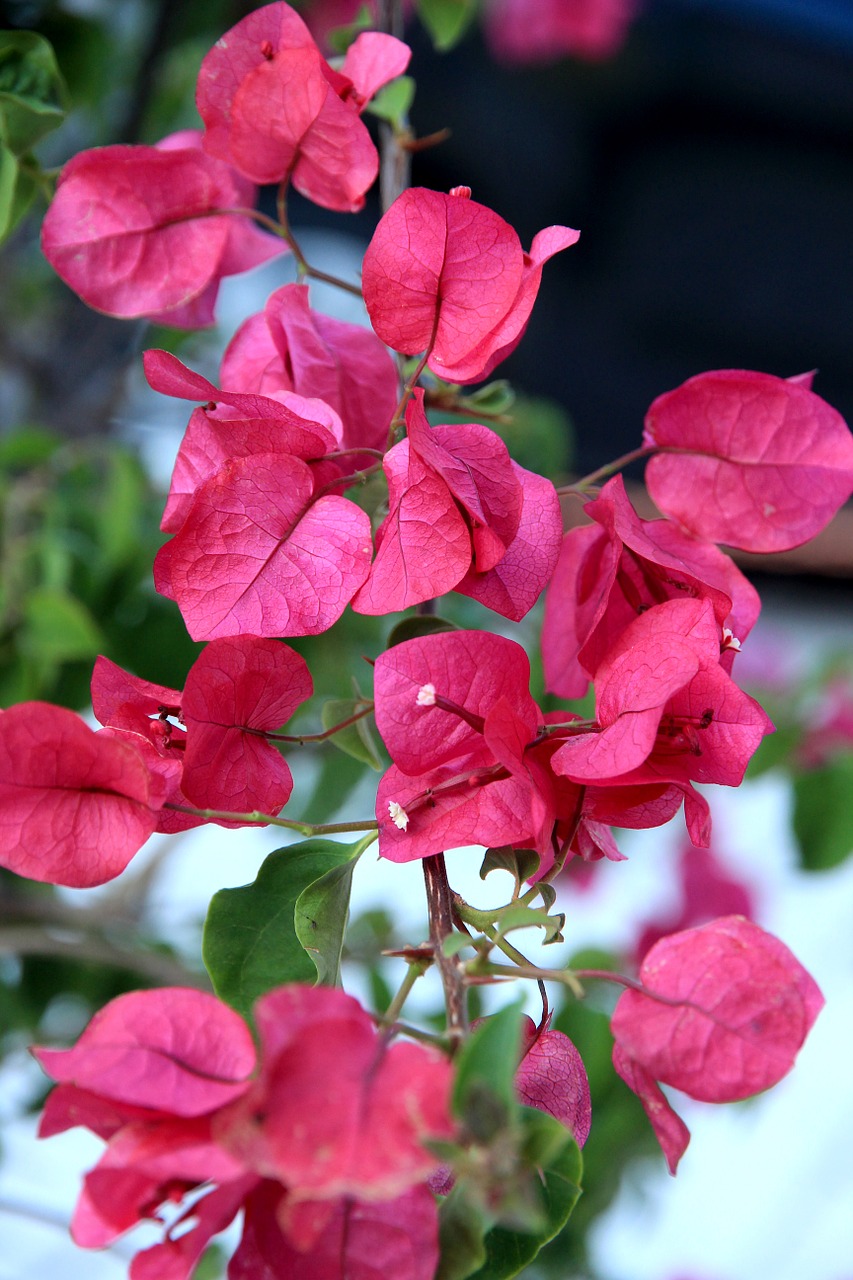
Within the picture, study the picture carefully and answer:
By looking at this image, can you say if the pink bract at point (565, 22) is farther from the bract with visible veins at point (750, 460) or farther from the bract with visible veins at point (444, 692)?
the bract with visible veins at point (444, 692)

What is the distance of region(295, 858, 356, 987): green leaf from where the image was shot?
298mm

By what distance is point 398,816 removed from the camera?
288 millimetres

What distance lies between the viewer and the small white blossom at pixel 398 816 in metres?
0.29

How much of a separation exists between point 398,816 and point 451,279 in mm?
143

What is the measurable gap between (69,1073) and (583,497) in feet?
0.78

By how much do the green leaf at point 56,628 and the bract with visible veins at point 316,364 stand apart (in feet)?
0.96

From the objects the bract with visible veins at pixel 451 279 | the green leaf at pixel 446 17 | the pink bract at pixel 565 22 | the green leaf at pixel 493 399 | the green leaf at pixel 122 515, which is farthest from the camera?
the pink bract at pixel 565 22

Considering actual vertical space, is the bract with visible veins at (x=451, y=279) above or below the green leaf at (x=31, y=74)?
above

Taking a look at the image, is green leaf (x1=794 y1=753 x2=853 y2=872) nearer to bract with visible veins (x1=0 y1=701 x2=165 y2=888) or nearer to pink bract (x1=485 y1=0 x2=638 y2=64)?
bract with visible veins (x1=0 y1=701 x2=165 y2=888)

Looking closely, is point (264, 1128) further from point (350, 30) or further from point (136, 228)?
point (350, 30)

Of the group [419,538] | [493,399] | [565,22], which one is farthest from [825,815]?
[565,22]

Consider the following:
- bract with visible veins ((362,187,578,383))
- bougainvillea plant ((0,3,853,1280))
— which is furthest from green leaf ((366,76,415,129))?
bract with visible veins ((362,187,578,383))

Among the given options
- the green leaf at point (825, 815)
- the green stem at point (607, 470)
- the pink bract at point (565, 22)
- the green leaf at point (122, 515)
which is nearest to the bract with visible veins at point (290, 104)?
the green stem at point (607, 470)

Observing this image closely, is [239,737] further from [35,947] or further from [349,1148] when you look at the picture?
[35,947]
